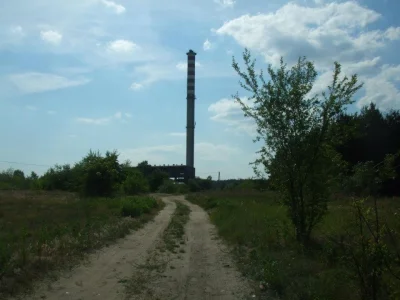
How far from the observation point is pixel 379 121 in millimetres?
50844

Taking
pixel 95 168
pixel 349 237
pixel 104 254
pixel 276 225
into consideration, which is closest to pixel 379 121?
pixel 95 168

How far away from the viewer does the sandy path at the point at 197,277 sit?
9.02 metres

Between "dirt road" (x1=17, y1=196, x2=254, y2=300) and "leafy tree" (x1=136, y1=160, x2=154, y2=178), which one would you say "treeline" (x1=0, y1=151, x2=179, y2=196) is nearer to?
"leafy tree" (x1=136, y1=160, x2=154, y2=178)

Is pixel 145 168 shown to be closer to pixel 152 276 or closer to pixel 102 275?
pixel 102 275

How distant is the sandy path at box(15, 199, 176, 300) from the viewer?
8773 millimetres

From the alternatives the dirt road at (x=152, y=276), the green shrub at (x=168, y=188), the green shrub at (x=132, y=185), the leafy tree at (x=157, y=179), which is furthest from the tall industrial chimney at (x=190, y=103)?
the dirt road at (x=152, y=276)

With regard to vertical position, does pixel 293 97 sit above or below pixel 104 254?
above

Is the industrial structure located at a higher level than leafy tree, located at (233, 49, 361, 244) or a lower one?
higher

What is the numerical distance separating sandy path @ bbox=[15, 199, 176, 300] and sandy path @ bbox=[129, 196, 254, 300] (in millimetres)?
614

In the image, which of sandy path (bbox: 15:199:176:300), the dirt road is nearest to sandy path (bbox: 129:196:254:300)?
the dirt road

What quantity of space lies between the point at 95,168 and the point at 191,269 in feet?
135

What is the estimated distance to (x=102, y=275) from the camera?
10.8 metres

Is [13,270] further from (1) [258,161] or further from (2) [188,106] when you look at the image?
(2) [188,106]

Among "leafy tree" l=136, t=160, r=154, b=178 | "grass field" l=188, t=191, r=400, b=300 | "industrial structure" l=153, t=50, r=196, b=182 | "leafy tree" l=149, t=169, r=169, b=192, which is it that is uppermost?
"industrial structure" l=153, t=50, r=196, b=182
